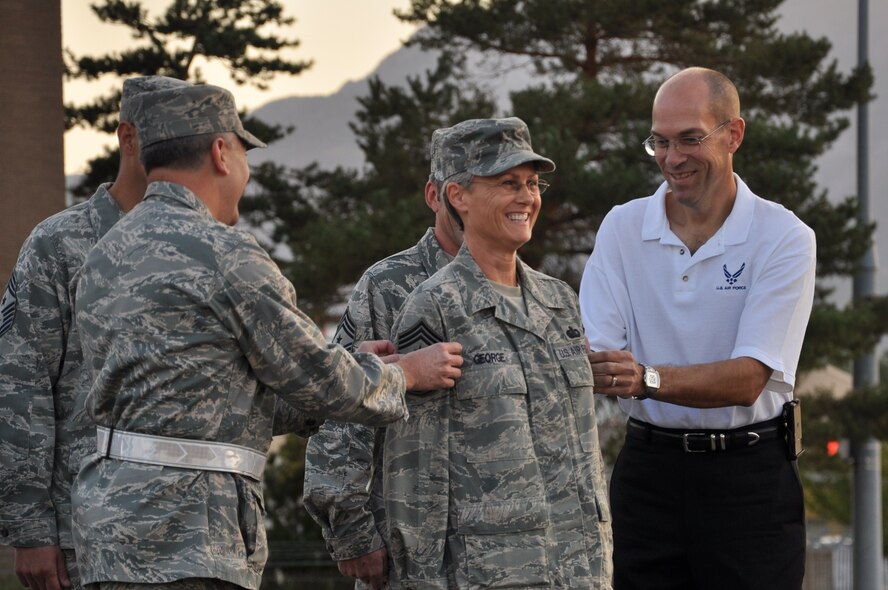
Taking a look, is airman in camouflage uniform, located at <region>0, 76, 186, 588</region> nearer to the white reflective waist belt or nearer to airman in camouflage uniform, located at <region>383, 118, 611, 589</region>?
the white reflective waist belt

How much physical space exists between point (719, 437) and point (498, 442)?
1210 millimetres

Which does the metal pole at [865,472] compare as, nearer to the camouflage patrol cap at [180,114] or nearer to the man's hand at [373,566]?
the man's hand at [373,566]

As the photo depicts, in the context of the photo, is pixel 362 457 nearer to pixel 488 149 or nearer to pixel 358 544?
pixel 358 544

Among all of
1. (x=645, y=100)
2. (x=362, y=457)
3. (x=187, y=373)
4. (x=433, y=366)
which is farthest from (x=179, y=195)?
(x=645, y=100)

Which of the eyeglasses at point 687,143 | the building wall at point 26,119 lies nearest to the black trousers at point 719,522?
the eyeglasses at point 687,143

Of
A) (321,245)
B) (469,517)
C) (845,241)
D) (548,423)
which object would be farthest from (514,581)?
(845,241)

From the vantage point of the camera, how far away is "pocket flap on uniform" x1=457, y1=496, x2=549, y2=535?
3.54 metres

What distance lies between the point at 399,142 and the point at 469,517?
54.0 feet

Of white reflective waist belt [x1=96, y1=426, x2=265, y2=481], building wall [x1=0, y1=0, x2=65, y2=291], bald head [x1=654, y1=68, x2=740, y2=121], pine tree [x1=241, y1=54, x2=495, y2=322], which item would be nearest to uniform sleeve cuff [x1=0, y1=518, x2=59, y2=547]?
white reflective waist belt [x1=96, y1=426, x2=265, y2=481]

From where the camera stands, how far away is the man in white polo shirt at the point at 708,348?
448 centimetres

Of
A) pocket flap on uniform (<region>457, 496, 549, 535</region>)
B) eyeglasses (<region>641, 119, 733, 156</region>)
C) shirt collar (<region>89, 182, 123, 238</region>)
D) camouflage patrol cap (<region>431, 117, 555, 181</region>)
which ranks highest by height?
eyeglasses (<region>641, 119, 733, 156</region>)

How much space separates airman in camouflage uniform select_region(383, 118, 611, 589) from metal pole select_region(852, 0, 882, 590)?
1456cm

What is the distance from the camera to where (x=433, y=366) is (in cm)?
350

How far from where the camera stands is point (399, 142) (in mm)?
19750
